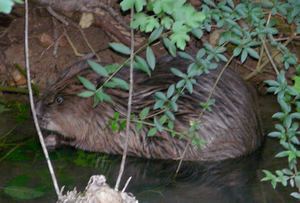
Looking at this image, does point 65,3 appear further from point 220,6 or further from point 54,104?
point 220,6

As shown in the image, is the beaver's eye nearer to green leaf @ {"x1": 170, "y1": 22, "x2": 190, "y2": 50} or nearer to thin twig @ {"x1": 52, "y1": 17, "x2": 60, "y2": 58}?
thin twig @ {"x1": 52, "y1": 17, "x2": 60, "y2": 58}

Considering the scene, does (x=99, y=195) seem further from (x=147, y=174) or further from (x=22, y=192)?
(x=147, y=174)

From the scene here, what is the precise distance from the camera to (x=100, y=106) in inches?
198

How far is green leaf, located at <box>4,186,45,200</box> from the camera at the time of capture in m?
4.09

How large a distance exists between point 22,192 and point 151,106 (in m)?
1.05

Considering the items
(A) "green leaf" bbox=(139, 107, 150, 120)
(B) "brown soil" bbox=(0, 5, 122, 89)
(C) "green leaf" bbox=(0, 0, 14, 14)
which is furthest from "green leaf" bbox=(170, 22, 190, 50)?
(B) "brown soil" bbox=(0, 5, 122, 89)

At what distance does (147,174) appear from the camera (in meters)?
4.55

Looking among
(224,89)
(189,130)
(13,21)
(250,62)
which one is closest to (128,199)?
(189,130)

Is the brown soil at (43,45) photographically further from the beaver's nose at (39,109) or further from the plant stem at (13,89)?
the beaver's nose at (39,109)

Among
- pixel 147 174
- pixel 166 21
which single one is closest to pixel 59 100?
Answer: pixel 147 174

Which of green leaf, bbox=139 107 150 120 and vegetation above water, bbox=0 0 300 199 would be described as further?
green leaf, bbox=139 107 150 120

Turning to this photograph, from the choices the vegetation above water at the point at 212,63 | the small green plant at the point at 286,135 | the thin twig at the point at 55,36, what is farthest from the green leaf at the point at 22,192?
the thin twig at the point at 55,36

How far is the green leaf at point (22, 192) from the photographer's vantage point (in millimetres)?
4086

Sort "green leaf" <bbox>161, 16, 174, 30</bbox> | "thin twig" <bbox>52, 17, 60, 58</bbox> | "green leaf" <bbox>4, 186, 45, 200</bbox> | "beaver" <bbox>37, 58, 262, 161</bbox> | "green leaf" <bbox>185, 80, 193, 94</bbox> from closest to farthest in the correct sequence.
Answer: "green leaf" <bbox>161, 16, 174, 30</bbox>, "green leaf" <bbox>4, 186, 45, 200</bbox>, "green leaf" <bbox>185, 80, 193, 94</bbox>, "beaver" <bbox>37, 58, 262, 161</bbox>, "thin twig" <bbox>52, 17, 60, 58</bbox>
